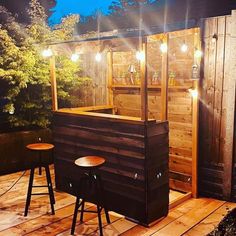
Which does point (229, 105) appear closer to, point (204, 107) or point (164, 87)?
point (204, 107)

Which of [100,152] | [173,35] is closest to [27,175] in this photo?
[100,152]

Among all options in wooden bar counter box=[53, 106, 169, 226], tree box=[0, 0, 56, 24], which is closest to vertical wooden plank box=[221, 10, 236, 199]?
wooden bar counter box=[53, 106, 169, 226]

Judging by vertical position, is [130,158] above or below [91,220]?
above

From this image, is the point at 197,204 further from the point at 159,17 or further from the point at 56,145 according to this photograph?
the point at 159,17

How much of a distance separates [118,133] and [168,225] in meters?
1.36

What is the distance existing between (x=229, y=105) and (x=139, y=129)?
1541 mm

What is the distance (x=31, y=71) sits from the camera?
6109 mm

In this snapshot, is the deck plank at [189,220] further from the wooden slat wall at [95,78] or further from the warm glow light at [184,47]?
the wooden slat wall at [95,78]

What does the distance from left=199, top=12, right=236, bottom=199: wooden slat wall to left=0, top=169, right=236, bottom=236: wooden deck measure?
357 mm

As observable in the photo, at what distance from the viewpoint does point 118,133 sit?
411cm

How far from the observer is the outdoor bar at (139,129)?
3.90 meters

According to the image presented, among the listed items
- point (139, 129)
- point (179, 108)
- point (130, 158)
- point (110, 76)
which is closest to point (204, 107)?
point (179, 108)

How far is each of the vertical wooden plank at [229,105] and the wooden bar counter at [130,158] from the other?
3.41 feet

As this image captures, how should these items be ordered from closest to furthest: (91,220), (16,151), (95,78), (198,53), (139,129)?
(139,129) → (91,220) → (198,53) → (16,151) → (95,78)
